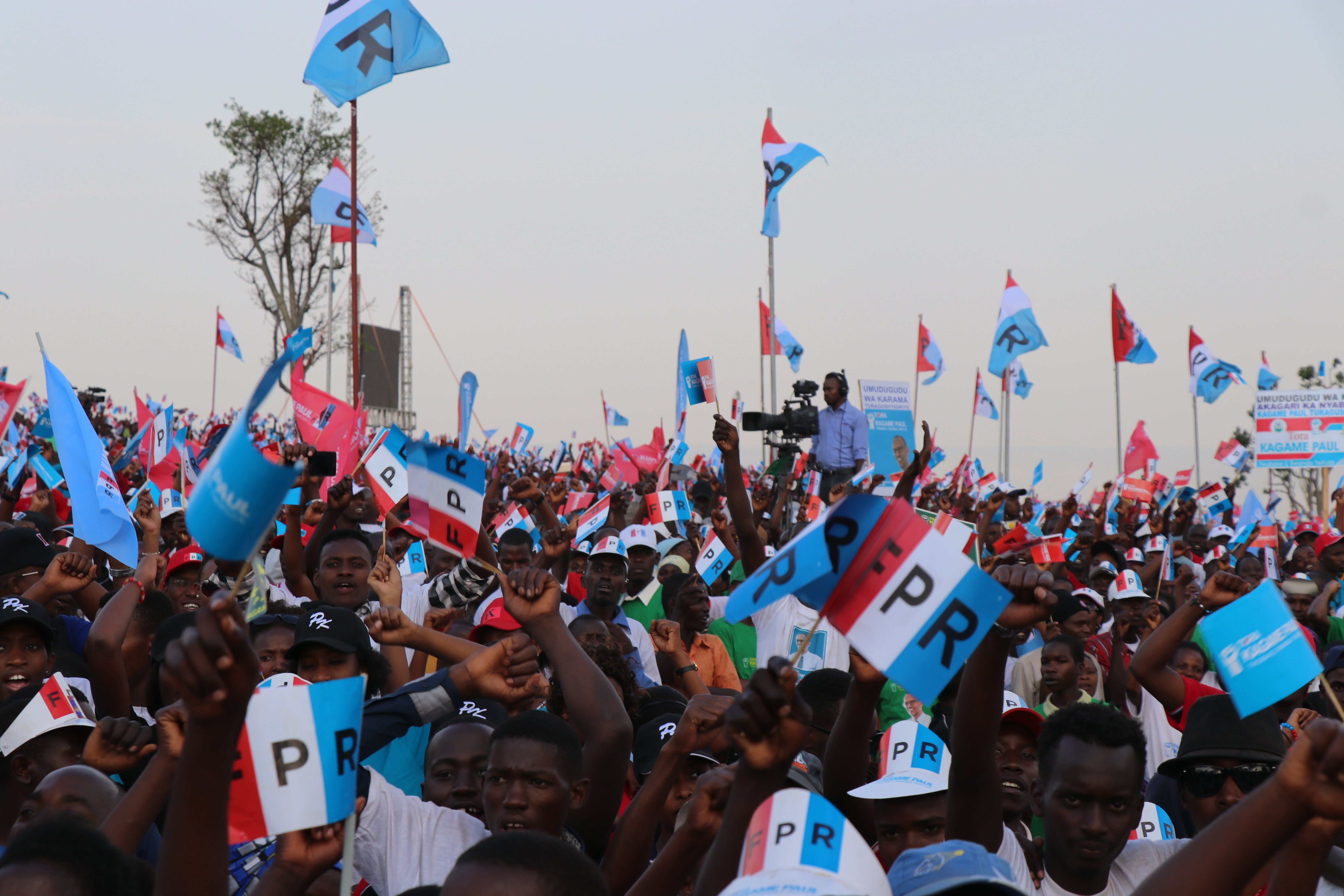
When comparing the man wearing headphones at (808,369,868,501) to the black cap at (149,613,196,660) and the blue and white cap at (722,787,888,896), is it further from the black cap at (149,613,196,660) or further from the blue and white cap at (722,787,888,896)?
the blue and white cap at (722,787,888,896)

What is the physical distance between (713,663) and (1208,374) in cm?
1864

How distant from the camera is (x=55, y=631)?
16.1ft

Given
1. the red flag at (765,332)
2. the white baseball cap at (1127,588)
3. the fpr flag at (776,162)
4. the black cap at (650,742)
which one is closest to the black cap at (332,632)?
the black cap at (650,742)

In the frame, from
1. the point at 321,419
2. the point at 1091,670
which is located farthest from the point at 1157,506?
the point at 321,419

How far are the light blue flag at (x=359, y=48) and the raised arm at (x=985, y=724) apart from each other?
8869 mm

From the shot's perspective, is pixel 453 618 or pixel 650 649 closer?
pixel 453 618

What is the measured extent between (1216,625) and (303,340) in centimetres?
560

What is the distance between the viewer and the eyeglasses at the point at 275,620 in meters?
4.54

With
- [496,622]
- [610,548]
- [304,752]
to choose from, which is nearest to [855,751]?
[304,752]

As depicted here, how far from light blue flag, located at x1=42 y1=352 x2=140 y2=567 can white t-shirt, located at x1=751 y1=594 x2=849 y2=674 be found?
3.25 metres

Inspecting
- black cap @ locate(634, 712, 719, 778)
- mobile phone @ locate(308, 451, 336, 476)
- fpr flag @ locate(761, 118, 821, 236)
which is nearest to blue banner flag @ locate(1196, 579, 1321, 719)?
black cap @ locate(634, 712, 719, 778)

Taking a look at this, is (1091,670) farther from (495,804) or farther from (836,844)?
(836,844)

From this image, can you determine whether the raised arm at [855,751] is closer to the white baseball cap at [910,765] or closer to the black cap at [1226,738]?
the white baseball cap at [910,765]

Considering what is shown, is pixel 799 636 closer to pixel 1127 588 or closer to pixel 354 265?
pixel 1127 588
